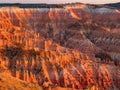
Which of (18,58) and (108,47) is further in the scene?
(108,47)

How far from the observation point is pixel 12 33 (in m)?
92.8

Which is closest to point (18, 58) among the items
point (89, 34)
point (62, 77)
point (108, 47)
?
point (62, 77)

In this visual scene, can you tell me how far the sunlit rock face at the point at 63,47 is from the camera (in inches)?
2319

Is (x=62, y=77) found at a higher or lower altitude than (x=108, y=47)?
higher

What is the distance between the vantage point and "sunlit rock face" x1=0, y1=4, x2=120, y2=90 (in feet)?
193

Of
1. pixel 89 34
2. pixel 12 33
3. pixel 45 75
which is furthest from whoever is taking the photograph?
pixel 89 34

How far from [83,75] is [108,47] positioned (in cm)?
3906

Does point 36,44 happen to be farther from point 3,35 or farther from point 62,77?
point 62,77

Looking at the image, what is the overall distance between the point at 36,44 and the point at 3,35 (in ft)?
28.6

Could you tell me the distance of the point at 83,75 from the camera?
203 ft

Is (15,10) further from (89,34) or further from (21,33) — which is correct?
(21,33)

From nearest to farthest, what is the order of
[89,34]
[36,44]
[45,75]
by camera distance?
1. [45,75]
2. [36,44]
3. [89,34]

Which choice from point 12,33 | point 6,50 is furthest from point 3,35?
point 6,50

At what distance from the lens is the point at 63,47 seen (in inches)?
3127
